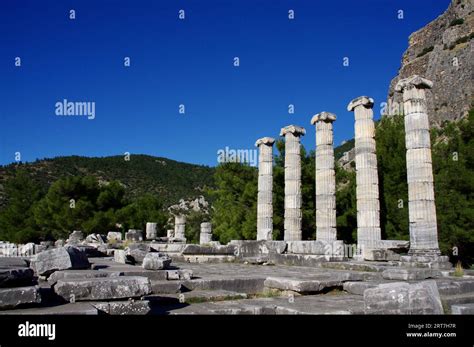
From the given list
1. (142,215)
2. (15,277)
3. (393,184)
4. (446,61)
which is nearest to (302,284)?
(15,277)

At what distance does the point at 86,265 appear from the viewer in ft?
29.3

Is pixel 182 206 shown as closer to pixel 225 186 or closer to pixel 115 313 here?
pixel 225 186

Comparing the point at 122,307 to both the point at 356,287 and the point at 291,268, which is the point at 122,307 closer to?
the point at 356,287

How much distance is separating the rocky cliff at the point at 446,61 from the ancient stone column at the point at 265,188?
37025 millimetres

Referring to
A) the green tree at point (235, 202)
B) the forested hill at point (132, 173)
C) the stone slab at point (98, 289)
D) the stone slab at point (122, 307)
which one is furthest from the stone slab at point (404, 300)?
the forested hill at point (132, 173)

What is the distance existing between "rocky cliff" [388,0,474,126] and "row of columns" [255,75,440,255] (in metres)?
37.4

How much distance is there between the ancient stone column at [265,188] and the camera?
23.4 meters

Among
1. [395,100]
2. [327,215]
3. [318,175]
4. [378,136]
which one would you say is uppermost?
[395,100]

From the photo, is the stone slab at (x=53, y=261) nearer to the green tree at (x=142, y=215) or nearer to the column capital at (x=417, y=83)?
the column capital at (x=417, y=83)

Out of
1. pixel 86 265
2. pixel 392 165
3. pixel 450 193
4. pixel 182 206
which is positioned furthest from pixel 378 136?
pixel 182 206

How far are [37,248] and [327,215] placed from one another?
40.0 ft

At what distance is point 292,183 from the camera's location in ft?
73.2

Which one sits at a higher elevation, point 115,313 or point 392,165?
point 392,165
